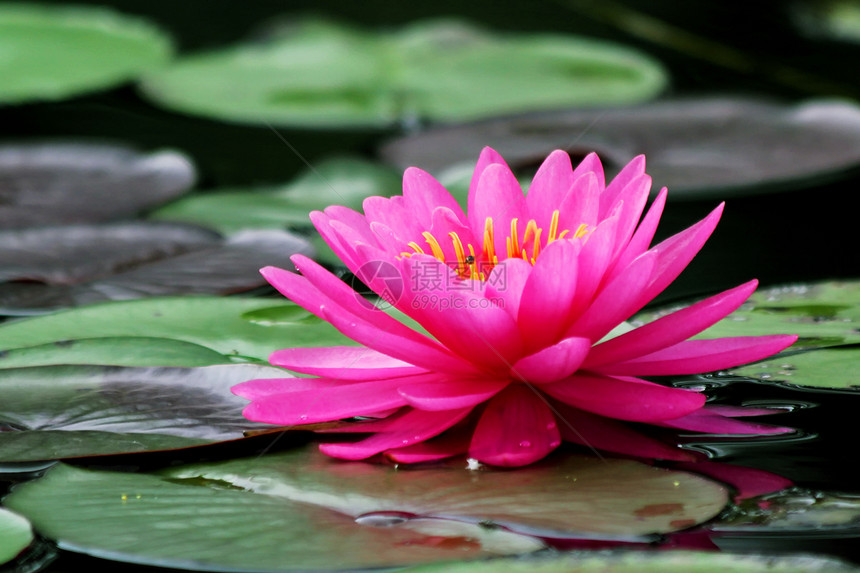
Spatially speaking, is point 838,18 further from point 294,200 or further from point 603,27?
point 294,200

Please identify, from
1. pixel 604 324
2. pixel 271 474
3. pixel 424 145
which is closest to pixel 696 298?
pixel 604 324

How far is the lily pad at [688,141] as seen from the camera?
7.77 ft

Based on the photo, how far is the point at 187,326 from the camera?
4.78 ft

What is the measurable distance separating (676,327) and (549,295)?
162 mm

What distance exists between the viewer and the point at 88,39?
141 inches

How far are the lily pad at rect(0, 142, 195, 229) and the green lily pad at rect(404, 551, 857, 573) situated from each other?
1.52 meters

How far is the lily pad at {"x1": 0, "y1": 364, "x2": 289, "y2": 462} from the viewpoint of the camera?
3.59ft

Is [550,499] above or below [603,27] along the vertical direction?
below

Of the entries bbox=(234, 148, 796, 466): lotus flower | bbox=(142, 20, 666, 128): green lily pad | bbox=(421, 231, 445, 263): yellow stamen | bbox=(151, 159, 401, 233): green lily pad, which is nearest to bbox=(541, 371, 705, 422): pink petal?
bbox=(234, 148, 796, 466): lotus flower

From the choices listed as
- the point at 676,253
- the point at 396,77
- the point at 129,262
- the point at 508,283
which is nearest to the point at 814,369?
the point at 676,253

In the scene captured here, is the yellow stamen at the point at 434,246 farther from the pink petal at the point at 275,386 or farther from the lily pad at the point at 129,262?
the lily pad at the point at 129,262

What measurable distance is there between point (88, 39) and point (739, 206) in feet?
8.54

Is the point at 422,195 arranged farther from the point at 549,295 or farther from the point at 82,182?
the point at 82,182

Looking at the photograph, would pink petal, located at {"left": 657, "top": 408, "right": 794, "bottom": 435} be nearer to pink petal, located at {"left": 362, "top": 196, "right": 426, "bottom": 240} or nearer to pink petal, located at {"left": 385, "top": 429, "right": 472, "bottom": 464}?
pink petal, located at {"left": 385, "top": 429, "right": 472, "bottom": 464}
